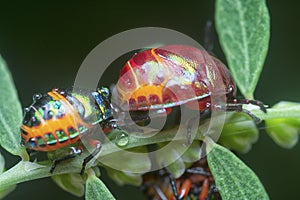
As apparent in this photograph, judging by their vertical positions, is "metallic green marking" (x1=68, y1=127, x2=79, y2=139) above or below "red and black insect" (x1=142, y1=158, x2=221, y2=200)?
above

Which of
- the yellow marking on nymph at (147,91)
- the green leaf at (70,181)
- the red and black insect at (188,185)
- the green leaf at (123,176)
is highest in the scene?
the yellow marking on nymph at (147,91)

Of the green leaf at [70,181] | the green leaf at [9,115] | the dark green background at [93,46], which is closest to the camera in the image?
the green leaf at [9,115]

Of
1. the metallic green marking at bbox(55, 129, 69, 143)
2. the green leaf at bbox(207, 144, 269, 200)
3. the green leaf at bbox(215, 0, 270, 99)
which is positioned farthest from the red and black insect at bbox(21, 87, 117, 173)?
the green leaf at bbox(215, 0, 270, 99)

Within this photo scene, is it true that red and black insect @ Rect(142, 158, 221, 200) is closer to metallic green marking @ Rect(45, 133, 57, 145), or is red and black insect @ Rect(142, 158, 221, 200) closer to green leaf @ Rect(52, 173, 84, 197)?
green leaf @ Rect(52, 173, 84, 197)

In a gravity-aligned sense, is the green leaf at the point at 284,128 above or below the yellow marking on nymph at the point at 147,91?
below

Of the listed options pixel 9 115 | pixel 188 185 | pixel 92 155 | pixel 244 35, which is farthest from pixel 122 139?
pixel 188 185

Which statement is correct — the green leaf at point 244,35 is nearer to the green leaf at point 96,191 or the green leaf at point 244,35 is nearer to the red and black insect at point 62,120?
the red and black insect at point 62,120


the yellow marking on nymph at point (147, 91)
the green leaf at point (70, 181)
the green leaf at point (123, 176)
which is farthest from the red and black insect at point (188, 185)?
the yellow marking on nymph at point (147, 91)
